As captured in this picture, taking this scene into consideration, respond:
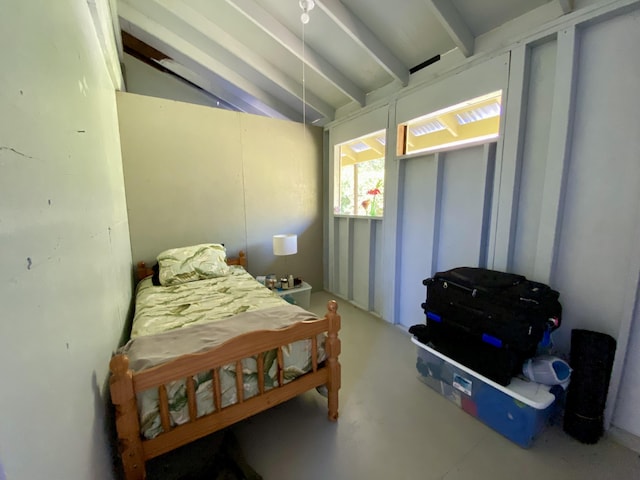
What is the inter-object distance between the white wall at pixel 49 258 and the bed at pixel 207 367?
0.13 m

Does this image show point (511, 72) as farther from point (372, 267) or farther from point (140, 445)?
point (140, 445)

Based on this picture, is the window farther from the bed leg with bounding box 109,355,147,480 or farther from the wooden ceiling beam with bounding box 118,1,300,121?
the bed leg with bounding box 109,355,147,480

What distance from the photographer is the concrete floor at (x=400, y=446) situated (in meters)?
1.28

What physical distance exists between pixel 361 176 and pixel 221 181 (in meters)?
1.71

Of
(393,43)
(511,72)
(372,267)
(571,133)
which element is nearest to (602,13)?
(511,72)

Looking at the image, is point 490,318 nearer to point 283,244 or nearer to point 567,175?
point 567,175

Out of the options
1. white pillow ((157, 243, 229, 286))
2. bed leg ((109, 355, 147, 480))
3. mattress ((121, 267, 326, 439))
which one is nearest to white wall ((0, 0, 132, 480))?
bed leg ((109, 355, 147, 480))

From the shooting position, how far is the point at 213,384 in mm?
1221

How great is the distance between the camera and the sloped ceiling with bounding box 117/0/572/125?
73.2 inches

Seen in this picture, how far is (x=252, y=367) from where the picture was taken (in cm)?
134

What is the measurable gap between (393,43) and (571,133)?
5.11ft

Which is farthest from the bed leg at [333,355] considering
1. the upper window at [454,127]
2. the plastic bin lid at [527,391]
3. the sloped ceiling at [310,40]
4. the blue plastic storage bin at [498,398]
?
the sloped ceiling at [310,40]

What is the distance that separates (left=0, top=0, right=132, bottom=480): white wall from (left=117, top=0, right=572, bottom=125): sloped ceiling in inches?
61.9

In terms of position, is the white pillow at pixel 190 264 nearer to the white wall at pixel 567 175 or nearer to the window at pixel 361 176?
the window at pixel 361 176
